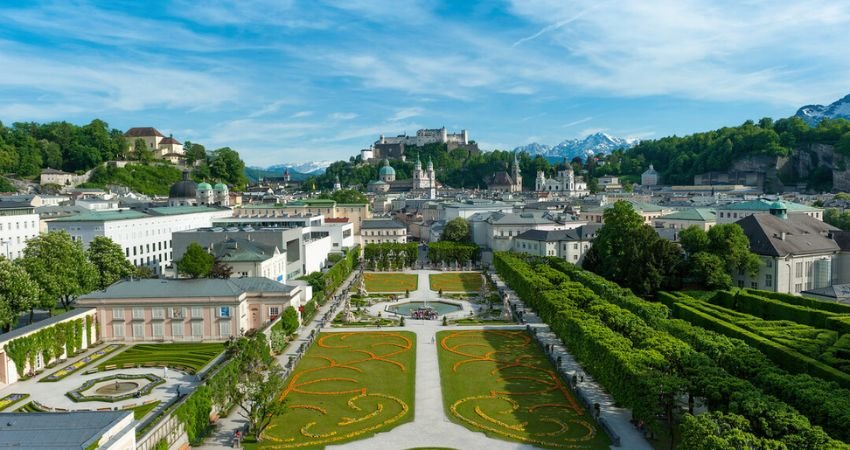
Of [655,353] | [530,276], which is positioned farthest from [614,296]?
[655,353]

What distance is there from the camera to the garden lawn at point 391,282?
245 feet

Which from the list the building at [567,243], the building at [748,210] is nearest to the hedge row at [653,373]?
the building at [567,243]

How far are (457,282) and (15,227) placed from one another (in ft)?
157

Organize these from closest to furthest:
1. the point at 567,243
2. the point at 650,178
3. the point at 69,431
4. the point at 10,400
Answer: the point at 69,431 < the point at 10,400 < the point at 567,243 < the point at 650,178

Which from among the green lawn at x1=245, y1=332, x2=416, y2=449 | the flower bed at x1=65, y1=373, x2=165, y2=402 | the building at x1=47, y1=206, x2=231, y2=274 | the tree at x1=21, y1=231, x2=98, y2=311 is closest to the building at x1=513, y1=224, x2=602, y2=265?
the green lawn at x1=245, y1=332, x2=416, y2=449

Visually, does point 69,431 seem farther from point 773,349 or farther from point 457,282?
point 457,282

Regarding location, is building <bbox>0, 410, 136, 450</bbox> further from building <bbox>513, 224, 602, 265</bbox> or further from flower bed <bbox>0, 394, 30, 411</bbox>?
building <bbox>513, 224, 602, 265</bbox>

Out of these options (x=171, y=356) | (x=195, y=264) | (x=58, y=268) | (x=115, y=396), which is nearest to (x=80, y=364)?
(x=171, y=356)

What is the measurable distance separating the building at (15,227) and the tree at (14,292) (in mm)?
23139

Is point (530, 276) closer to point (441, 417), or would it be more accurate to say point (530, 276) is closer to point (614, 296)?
point (614, 296)

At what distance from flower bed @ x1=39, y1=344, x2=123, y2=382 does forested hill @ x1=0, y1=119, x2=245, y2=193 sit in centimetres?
10284

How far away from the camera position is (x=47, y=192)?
399 feet

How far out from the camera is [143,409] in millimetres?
31453

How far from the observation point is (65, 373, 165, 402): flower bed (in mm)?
33156
